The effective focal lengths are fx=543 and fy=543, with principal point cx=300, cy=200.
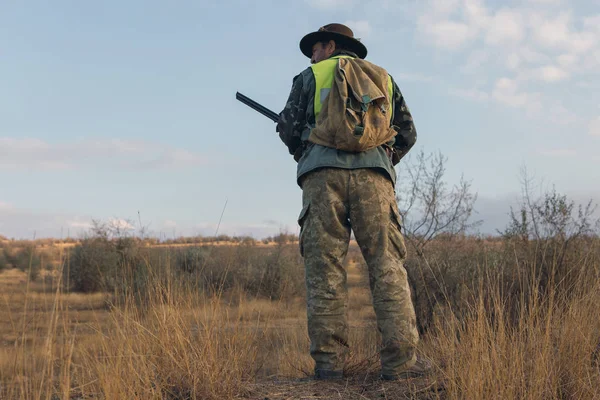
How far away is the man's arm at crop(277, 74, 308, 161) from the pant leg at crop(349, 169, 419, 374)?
1.90 ft

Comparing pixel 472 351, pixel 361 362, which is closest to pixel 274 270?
pixel 361 362

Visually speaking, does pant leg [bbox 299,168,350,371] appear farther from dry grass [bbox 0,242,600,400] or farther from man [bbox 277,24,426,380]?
dry grass [bbox 0,242,600,400]

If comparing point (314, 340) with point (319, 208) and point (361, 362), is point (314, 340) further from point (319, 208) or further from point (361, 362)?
point (319, 208)

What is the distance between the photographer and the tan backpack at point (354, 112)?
386 cm

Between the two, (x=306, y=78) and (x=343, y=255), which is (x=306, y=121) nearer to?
(x=306, y=78)

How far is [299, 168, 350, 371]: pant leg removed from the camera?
3951mm

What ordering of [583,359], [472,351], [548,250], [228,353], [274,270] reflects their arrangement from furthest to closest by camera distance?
[274,270]
[548,250]
[228,353]
[583,359]
[472,351]

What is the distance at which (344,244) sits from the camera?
4062mm

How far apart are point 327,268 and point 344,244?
0.23 m

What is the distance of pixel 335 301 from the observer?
397 cm

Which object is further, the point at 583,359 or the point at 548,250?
the point at 548,250

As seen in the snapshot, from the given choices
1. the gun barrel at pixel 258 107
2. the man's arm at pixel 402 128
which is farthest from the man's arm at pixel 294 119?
the gun barrel at pixel 258 107

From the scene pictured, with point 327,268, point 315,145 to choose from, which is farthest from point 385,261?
point 315,145

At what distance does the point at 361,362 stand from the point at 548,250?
562 cm
